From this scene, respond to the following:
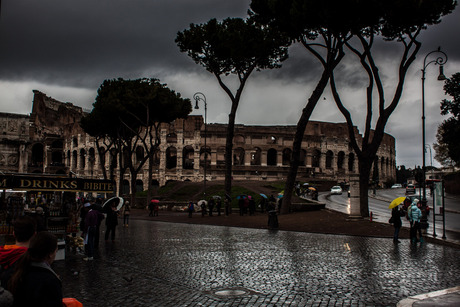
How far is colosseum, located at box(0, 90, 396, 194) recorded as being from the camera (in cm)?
5662

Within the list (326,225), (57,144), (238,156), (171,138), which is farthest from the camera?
(57,144)

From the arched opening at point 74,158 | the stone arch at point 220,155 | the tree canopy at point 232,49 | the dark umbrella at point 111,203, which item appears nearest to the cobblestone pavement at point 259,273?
the dark umbrella at point 111,203

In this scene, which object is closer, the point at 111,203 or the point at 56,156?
the point at 111,203

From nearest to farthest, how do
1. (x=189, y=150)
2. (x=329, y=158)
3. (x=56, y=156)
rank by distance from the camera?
1. (x=189, y=150)
2. (x=329, y=158)
3. (x=56, y=156)

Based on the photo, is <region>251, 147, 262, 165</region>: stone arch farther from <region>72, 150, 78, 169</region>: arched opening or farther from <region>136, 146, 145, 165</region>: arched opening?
<region>72, 150, 78, 169</region>: arched opening

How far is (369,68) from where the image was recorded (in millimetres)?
20391

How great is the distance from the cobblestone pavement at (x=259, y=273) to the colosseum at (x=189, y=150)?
42921 millimetres

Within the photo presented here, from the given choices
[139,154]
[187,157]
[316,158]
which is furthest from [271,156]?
[139,154]

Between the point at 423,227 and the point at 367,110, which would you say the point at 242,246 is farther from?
the point at 367,110

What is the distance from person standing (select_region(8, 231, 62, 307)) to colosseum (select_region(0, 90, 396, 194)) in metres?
51.7

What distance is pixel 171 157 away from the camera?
62.6m

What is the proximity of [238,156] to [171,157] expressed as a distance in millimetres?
10253

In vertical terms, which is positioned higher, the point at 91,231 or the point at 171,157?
the point at 171,157

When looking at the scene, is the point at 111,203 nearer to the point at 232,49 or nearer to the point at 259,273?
the point at 259,273
